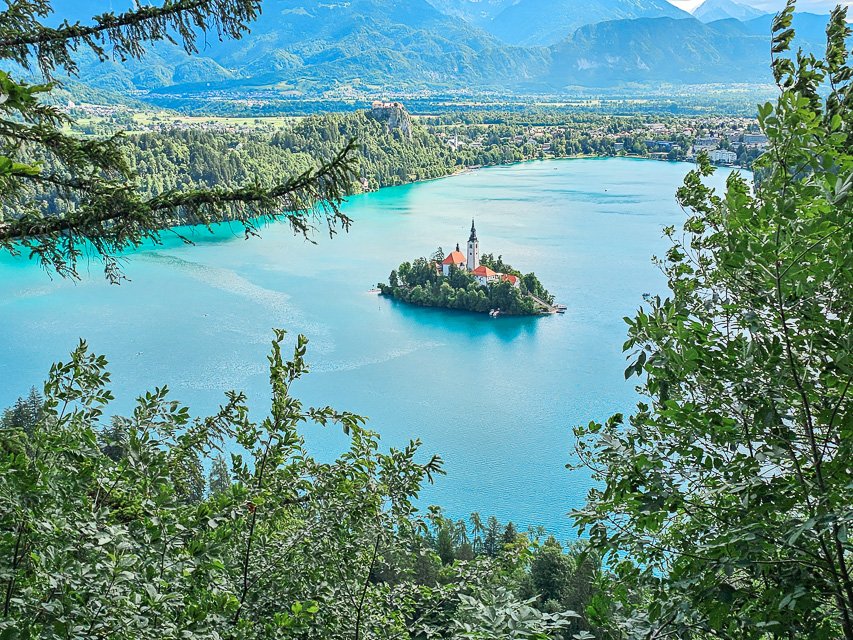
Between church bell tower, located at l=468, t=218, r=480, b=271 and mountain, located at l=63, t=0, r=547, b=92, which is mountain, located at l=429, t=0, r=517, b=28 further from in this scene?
church bell tower, located at l=468, t=218, r=480, b=271

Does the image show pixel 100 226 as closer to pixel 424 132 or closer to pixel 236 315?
pixel 236 315

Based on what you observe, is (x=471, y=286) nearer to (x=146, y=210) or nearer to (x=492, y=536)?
(x=492, y=536)

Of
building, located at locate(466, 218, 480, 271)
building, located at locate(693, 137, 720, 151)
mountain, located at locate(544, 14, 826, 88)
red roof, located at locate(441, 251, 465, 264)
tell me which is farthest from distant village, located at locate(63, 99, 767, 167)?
mountain, located at locate(544, 14, 826, 88)

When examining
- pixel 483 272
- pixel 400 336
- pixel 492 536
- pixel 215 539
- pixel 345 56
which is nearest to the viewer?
pixel 215 539

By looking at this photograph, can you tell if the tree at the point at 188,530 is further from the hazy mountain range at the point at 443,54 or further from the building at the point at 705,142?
the hazy mountain range at the point at 443,54

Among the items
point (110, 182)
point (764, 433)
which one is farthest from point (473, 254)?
point (764, 433)

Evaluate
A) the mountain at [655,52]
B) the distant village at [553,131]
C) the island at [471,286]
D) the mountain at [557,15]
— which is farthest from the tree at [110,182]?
the mountain at [557,15]
